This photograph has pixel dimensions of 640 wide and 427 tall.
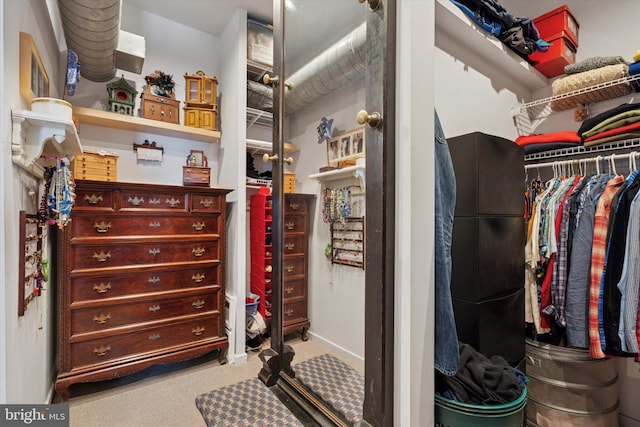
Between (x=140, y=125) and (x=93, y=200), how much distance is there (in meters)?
0.78

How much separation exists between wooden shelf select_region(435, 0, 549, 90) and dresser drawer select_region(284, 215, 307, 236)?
1136mm

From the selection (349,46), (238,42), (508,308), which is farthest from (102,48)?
(508,308)

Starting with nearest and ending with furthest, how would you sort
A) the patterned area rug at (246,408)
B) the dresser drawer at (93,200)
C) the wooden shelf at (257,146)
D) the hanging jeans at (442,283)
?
the hanging jeans at (442,283) < the patterned area rug at (246,408) < the dresser drawer at (93,200) < the wooden shelf at (257,146)

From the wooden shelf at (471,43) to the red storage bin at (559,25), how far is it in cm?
24

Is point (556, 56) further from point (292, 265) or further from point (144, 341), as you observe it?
point (144, 341)

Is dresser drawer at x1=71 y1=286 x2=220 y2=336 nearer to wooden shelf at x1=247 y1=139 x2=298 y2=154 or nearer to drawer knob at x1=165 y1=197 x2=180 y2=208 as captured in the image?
drawer knob at x1=165 y1=197 x2=180 y2=208

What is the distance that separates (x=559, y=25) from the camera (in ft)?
6.57

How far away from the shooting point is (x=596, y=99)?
6.60 ft

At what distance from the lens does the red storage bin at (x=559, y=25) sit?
1.99m

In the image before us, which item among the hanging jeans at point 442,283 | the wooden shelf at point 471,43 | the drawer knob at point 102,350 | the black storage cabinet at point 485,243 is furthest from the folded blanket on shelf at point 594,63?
the drawer knob at point 102,350

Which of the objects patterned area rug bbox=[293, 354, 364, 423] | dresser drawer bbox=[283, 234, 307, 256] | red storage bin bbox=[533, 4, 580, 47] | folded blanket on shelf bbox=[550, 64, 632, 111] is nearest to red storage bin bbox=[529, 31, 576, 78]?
red storage bin bbox=[533, 4, 580, 47]

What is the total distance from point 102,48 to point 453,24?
221 cm

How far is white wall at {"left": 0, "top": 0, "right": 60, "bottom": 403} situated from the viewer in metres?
1.09

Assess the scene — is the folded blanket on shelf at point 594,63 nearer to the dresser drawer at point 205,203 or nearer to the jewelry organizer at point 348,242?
the jewelry organizer at point 348,242
